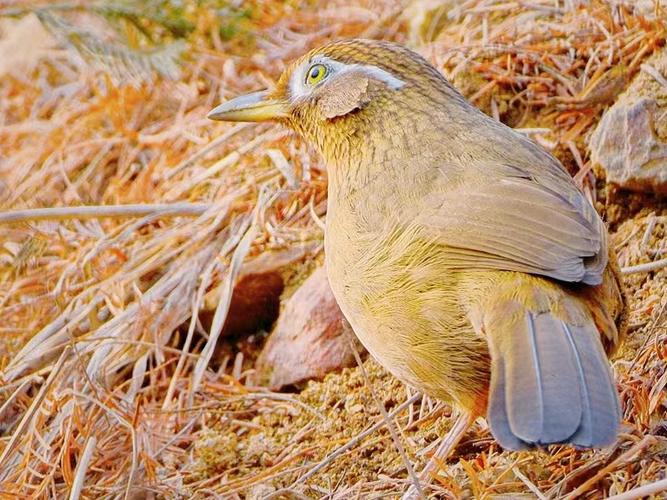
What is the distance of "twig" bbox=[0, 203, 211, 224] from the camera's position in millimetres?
4109

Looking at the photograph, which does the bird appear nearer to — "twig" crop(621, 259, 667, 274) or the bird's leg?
the bird's leg

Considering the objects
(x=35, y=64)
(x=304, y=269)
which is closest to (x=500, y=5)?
(x=304, y=269)

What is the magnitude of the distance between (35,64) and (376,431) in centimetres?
444

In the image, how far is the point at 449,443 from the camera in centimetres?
365

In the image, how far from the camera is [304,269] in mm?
4777

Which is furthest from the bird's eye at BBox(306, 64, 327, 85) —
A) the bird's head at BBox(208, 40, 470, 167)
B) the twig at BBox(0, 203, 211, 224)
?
the twig at BBox(0, 203, 211, 224)

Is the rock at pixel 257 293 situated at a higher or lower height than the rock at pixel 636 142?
lower

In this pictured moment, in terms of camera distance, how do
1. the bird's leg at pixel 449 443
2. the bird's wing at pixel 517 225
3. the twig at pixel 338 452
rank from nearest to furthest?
the bird's wing at pixel 517 225 < the bird's leg at pixel 449 443 < the twig at pixel 338 452

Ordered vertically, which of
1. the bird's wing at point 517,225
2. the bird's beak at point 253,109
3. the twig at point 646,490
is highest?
the bird's beak at point 253,109

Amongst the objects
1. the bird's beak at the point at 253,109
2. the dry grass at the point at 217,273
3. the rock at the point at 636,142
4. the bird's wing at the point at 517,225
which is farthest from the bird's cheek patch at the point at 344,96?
the rock at the point at 636,142

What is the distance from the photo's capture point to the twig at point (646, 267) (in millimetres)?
3975

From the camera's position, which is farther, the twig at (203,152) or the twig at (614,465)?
the twig at (203,152)

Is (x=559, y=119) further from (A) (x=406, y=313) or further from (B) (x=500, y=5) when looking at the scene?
(A) (x=406, y=313)

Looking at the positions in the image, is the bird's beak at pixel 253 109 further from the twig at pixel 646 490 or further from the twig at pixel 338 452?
the twig at pixel 646 490
